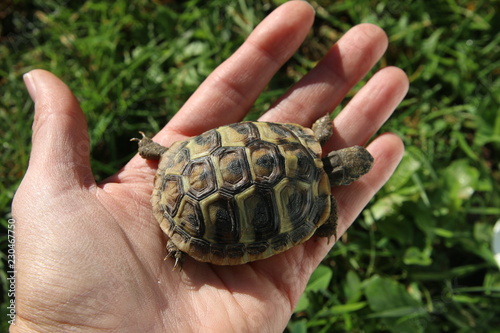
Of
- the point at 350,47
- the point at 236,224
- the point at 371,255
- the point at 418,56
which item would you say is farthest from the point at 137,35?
the point at 371,255

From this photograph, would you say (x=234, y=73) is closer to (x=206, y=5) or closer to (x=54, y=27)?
(x=206, y=5)

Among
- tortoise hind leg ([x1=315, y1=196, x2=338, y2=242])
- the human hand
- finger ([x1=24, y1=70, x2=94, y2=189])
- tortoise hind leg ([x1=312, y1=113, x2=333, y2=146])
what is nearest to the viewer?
the human hand

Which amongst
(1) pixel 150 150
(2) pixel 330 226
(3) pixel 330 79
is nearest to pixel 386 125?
(3) pixel 330 79

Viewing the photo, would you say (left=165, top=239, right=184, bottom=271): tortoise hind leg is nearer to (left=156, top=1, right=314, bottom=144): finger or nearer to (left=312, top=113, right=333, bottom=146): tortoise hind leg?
(left=156, top=1, right=314, bottom=144): finger

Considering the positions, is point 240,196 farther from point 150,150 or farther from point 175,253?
point 150,150

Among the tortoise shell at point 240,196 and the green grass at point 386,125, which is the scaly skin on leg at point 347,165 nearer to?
the tortoise shell at point 240,196

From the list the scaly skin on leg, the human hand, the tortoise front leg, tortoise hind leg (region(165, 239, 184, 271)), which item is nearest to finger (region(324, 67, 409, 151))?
the human hand

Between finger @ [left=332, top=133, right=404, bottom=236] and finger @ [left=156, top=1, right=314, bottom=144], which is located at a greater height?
finger @ [left=156, top=1, right=314, bottom=144]

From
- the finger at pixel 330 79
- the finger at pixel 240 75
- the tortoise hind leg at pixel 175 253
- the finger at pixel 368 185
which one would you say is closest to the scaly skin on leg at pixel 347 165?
the finger at pixel 368 185
